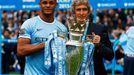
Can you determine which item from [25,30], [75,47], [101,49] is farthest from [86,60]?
[25,30]

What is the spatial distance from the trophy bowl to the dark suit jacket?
0.51 metres

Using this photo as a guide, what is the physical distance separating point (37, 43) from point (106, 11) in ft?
54.3

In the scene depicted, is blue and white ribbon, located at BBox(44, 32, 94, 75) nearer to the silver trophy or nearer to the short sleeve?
the silver trophy

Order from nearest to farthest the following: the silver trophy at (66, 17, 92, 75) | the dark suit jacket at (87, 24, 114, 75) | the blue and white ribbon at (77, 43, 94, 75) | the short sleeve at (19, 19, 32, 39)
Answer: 1. the silver trophy at (66, 17, 92, 75)
2. the blue and white ribbon at (77, 43, 94, 75)
3. the short sleeve at (19, 19, 32, 39)
4. the dark suit jacket at (87, 24, 114, 75)

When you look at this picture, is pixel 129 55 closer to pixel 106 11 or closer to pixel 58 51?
pixel 58 51

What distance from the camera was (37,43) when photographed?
4.88 meters

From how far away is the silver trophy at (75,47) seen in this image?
4594 millimetres

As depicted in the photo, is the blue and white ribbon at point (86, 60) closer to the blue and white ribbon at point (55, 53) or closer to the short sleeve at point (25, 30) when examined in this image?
the blue and white ribbon at point (55, 53)

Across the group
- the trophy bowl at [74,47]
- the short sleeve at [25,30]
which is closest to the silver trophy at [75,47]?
the trophy bowl at [74,47]

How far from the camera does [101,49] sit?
17.0ft

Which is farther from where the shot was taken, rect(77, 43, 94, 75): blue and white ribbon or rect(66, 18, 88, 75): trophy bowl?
rect(77, 43, 94, 75): blue and white ribbon

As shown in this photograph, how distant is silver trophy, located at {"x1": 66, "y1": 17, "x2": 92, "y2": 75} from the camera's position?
15.1ft

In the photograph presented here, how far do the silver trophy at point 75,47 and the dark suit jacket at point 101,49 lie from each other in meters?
0.51

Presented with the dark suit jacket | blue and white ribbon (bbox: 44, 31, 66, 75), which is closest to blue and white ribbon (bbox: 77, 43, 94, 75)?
blue and white ribbon (bbox: 44, 31, 66, 75)
